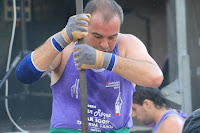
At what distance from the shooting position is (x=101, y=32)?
245 cm

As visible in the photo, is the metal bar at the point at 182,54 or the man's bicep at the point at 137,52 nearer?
the man's bicep at the point at 137,52

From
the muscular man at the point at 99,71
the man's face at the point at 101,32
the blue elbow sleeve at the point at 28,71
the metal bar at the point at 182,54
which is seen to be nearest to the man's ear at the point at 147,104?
the metal bar at the point at 182,54

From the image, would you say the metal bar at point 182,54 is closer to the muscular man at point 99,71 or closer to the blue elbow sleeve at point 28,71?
the muscular man at point 99,71

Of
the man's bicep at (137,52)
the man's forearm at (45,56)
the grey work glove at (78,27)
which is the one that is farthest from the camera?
the man's bicep at (137,52)

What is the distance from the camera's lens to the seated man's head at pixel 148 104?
3.63m

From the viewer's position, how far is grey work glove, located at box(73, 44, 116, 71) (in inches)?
88.8

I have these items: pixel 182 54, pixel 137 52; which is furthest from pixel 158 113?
pixel 137 52

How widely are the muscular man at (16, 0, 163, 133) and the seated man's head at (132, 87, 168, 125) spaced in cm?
96

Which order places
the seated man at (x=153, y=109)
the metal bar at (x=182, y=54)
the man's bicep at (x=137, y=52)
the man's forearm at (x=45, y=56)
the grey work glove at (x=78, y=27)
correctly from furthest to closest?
1. the metal bar at (x=182, y=54)
2. the seated man at (x=153, y=109)
3. the man's bicep at (x=137, y=52)
4. the man's forearm at (x=45, y=56)
5. the grey work glove at (x=78, y=27)

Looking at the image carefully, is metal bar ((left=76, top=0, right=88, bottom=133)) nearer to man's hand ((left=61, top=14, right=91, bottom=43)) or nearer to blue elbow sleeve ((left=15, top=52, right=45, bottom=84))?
man's hand ((left=61, top=14, right=91, bottom=43))

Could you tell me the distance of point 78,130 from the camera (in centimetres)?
263

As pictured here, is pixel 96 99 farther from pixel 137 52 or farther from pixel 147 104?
pixel 147 104

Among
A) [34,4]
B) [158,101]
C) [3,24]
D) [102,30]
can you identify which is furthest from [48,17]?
[102,30]

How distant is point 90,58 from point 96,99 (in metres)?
0.44
